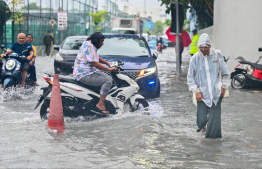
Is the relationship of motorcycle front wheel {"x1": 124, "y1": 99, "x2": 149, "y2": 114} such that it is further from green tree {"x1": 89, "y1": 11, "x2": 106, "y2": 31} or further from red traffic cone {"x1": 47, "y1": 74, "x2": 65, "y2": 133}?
green tree {"x1": 89, "y1": 11, "x2": 106, "y2": 31}

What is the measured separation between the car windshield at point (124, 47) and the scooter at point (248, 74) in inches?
129

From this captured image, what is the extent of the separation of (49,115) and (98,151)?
78.4 inches

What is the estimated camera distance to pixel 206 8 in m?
24.8

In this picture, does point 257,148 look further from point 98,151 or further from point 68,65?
point 68,65

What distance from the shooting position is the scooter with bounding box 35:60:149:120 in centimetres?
871

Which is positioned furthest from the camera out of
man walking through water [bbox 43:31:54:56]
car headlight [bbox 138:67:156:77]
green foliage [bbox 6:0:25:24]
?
man walking through water [bbox 43:31:54:56]

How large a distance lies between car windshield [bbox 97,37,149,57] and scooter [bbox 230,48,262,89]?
329 cm

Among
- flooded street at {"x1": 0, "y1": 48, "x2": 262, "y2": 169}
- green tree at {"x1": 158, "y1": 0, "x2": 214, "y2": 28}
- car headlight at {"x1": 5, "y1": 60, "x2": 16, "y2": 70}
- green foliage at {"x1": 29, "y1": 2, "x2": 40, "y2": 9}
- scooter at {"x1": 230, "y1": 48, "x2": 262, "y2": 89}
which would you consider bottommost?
flooded street at {"x1": 0, "y1": 48, "x2": 262, "y2": 169}

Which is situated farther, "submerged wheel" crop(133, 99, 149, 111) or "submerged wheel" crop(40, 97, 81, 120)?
"submerged wheel" crop(133, 99, 149, 111)

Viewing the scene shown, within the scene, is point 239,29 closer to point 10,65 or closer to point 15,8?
point 10,65

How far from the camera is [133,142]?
7152 mm

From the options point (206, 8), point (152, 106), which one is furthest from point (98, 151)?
point (206, 8)

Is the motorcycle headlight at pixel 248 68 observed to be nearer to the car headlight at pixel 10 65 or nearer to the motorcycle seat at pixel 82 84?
the car headlight at pixel 10 65

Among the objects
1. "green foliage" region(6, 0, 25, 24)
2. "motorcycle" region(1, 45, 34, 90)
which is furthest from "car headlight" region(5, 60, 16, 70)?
"green foliage" region(6, 0, 25, 24)
